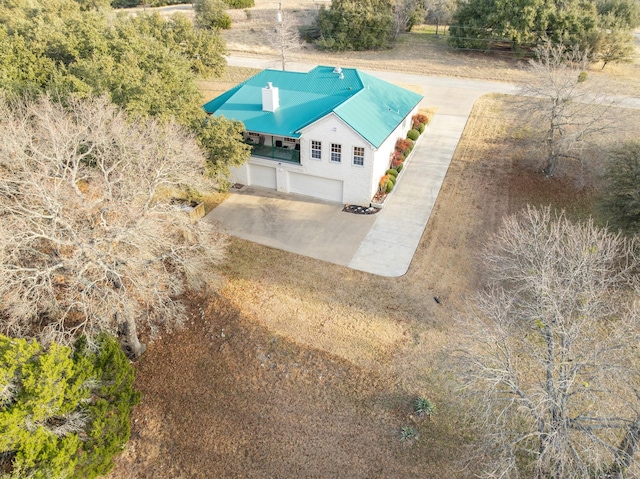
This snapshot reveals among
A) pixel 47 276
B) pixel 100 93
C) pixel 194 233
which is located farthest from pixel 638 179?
pixel 100 93

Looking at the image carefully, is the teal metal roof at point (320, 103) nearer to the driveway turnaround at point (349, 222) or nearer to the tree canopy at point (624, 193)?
the driveway turnaround at point (349, 222)

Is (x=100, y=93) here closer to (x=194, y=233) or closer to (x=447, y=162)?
(x=194, y=233)

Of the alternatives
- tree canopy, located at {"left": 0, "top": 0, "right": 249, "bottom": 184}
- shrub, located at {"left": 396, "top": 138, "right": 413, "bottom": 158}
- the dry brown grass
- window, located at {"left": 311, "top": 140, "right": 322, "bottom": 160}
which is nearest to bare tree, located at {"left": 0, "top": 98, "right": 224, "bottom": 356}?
tree canopy, located at {"left": 0, "top": 0, "right": 249, "bottom": 184}

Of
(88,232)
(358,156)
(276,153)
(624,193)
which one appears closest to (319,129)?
(358,156)

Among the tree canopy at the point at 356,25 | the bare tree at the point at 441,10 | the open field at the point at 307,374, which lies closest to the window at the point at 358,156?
the open field at the point at 307,374

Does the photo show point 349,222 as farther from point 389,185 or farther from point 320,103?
point 320,103
